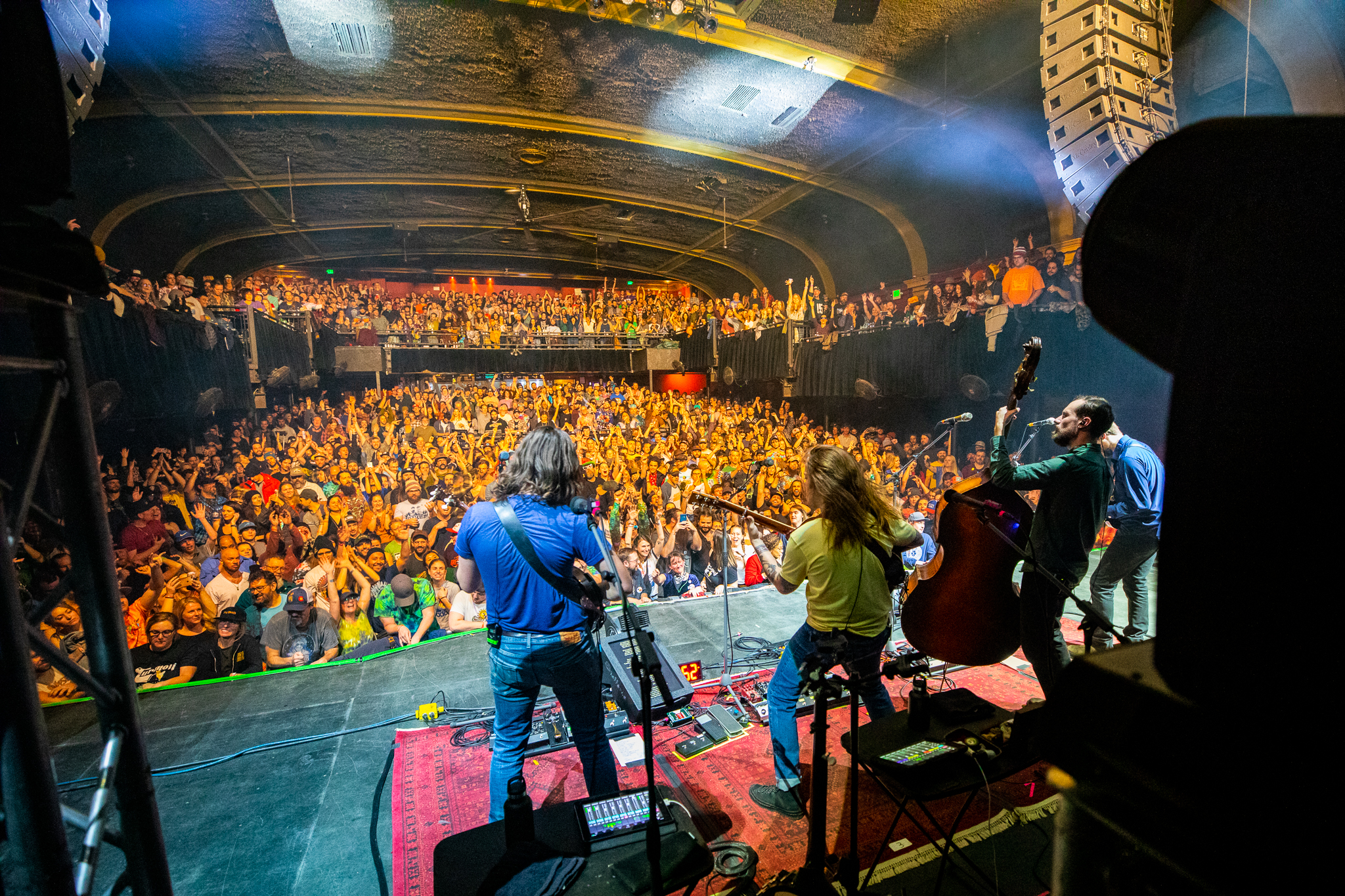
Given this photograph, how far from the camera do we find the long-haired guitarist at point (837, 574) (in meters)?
2.16

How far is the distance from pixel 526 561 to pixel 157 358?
4.84m

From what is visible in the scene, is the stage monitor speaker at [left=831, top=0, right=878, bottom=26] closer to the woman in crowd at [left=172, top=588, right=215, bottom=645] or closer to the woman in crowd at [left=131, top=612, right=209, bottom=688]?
the woman in crowd at [left=172, top=588, right=215, bottom=645]

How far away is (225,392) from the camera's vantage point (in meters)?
5.59

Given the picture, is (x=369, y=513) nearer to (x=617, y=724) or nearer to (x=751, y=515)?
(x=617, y=724)

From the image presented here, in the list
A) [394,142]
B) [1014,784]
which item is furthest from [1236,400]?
[394,142]

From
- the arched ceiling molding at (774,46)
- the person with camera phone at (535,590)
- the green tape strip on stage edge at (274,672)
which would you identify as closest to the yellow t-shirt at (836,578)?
the person with camera phone at (535,590)

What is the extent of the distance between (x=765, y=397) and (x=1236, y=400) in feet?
27.0

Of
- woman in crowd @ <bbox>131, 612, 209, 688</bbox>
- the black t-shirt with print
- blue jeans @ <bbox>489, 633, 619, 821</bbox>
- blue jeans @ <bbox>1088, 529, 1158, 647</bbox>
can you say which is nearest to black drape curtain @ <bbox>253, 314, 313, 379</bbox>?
woman in crowd @ <bbox>131, 612, 209, 688</bbox>

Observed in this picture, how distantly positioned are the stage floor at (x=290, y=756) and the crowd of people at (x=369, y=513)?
38 cm

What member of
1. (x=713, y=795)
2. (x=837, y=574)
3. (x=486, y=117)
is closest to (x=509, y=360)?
(x=486, y=117)

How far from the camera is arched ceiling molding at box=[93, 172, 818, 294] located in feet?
15.6

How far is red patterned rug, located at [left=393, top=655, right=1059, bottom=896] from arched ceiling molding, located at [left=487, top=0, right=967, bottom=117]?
4.69 meters

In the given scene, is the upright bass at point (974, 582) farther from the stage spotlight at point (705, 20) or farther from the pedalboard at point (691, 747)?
the stage spotlight at point (705, 20)

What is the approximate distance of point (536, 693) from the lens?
205 centimetres
